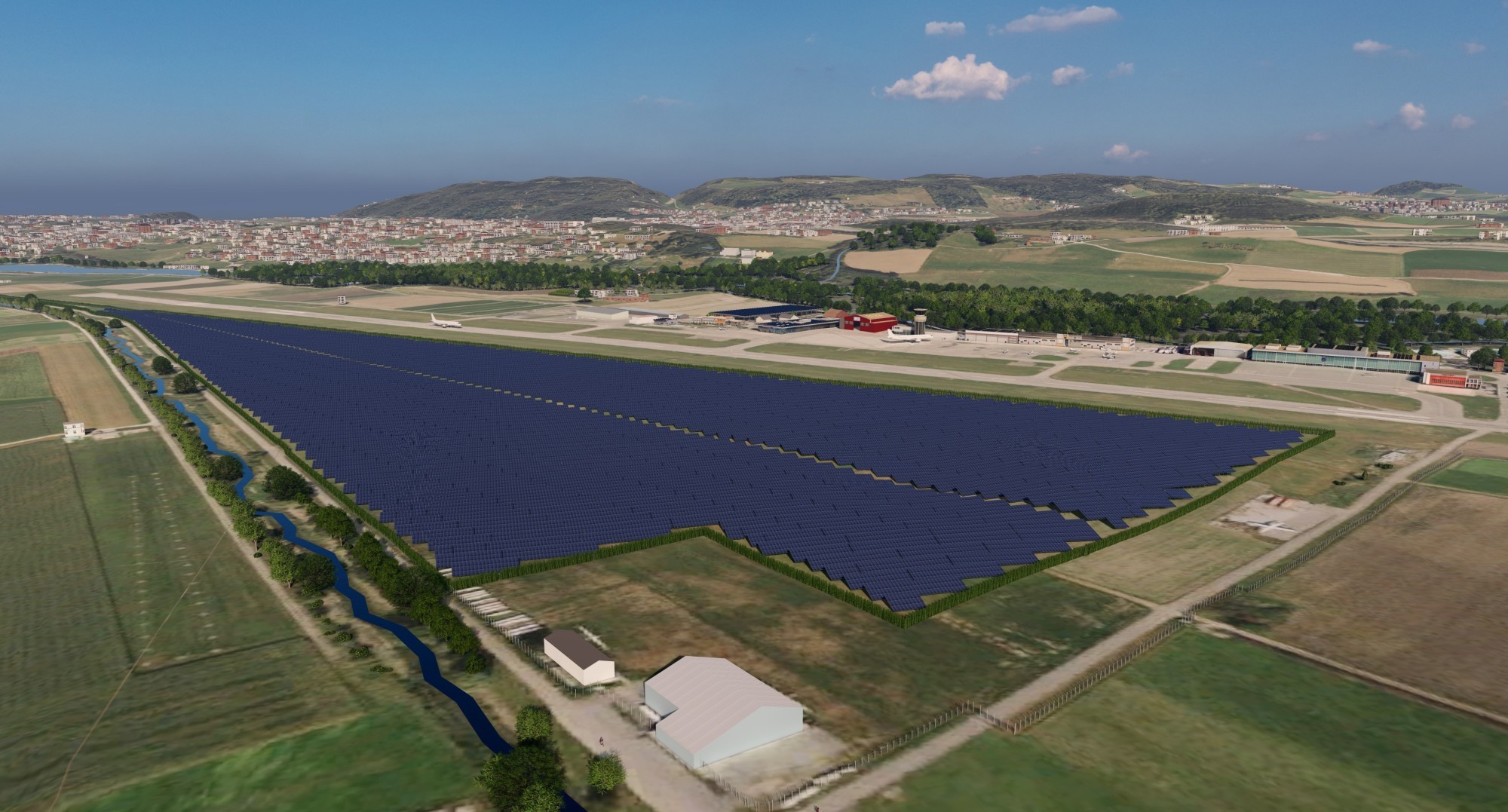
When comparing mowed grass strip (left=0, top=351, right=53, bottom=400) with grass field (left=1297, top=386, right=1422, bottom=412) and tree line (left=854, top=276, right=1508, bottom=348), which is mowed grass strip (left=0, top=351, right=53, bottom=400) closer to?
tree line (left=854, top=276, right=1508, bottom=348)

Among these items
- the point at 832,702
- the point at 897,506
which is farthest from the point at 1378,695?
the point at 897,506

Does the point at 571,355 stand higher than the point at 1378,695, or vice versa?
the point at 571,355

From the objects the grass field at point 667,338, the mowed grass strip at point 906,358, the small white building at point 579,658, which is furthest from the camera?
the grass field at point 667,338

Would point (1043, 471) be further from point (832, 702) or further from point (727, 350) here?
point (727, 350)

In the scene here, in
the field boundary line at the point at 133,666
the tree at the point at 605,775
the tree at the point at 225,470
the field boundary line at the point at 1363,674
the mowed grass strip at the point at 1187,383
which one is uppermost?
the tree at the point at 225,470

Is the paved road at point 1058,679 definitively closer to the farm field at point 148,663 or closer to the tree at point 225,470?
the farm field at point 148,663

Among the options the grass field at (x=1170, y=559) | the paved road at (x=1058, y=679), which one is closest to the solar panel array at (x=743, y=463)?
the grass field at (x=1170, y=559)
